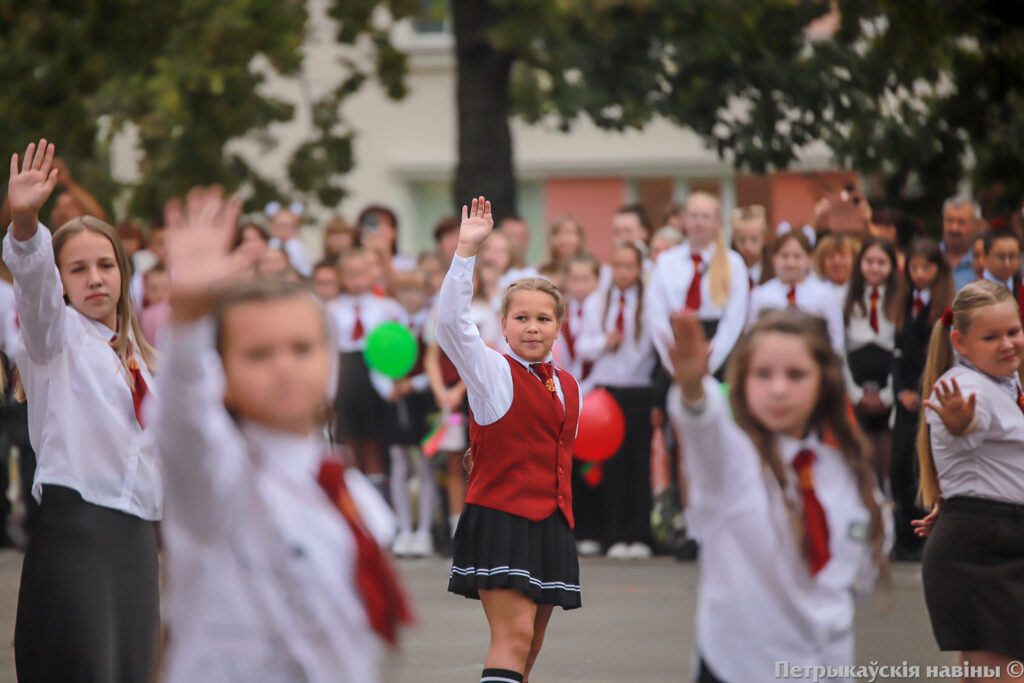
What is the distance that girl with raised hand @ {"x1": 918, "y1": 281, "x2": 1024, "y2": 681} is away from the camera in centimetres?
517

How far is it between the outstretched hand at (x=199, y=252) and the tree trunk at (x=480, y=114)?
33.6 ft

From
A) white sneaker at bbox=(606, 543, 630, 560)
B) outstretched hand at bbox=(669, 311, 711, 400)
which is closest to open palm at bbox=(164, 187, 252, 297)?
outstretched hand at bbox=(669, 311, 711, 400)

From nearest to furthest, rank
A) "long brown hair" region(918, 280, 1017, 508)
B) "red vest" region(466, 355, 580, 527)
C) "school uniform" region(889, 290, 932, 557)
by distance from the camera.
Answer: "long brown hair" region(918, 280, 1017, 508) → "red vest" region(466, 355, 580, 527) → "school uniform" region(889, 290, 932, 557)

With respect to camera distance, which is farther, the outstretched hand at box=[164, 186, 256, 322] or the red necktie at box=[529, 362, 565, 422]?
the red necktie at box=[529, 362, 565, 422]

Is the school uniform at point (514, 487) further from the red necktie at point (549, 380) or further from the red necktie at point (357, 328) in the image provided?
the red necktie at point (357, 328)

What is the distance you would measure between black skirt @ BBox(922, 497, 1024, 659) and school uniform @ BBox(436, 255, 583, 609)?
141 centimetres

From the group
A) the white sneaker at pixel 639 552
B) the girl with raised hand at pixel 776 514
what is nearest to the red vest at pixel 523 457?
the girl with raised hand at pixel 776 514

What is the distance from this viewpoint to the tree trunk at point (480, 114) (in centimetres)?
1320

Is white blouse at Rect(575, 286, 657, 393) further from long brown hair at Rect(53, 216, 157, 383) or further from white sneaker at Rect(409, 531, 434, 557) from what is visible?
long brown hair at Rect(53, 216, 157, 383)

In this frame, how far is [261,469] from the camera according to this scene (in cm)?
295

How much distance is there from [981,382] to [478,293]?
5.49 meters

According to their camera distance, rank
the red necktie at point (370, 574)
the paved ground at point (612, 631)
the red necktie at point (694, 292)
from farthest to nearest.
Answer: the red necktie at point (694, 292), the paved ground at point (612, 631), the red necktie at point (370, 574)

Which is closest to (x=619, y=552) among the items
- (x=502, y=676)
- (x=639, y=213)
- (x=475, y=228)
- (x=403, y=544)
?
(x=403, y=544)

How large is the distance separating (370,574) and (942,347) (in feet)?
11.1
